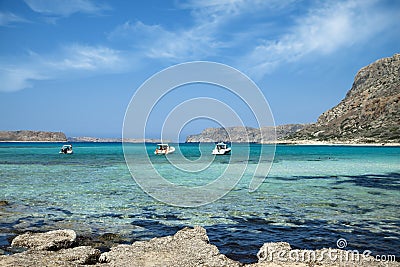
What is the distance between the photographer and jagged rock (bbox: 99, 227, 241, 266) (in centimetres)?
884

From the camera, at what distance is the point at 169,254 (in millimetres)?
9445

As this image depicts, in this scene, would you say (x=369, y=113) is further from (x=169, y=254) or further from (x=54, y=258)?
(x=54, y=258)

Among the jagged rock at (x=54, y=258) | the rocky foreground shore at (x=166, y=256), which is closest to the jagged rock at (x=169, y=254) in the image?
the rocky foreground shore at (x=166, y=256)

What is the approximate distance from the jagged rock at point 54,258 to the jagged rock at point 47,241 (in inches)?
21.2

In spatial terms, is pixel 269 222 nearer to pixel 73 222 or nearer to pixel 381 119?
pixel 73 222

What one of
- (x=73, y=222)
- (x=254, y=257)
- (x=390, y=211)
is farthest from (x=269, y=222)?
(x=73, y=222)

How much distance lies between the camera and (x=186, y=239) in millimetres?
10695

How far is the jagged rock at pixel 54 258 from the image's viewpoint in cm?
854

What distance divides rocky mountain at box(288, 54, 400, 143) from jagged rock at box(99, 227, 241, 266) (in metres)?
128

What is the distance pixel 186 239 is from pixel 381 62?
7845 inches

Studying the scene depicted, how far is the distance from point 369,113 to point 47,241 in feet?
515

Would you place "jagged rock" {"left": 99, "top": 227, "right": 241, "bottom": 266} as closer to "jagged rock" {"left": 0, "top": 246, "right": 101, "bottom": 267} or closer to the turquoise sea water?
"jagged rock" {"left": 0, "top": 246, "right": 101, "bottom": 267}

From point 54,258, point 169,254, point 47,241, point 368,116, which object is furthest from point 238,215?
point 368,116

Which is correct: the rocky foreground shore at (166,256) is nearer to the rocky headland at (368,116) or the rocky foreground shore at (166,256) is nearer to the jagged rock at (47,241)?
the jagged rock at (47,241)
